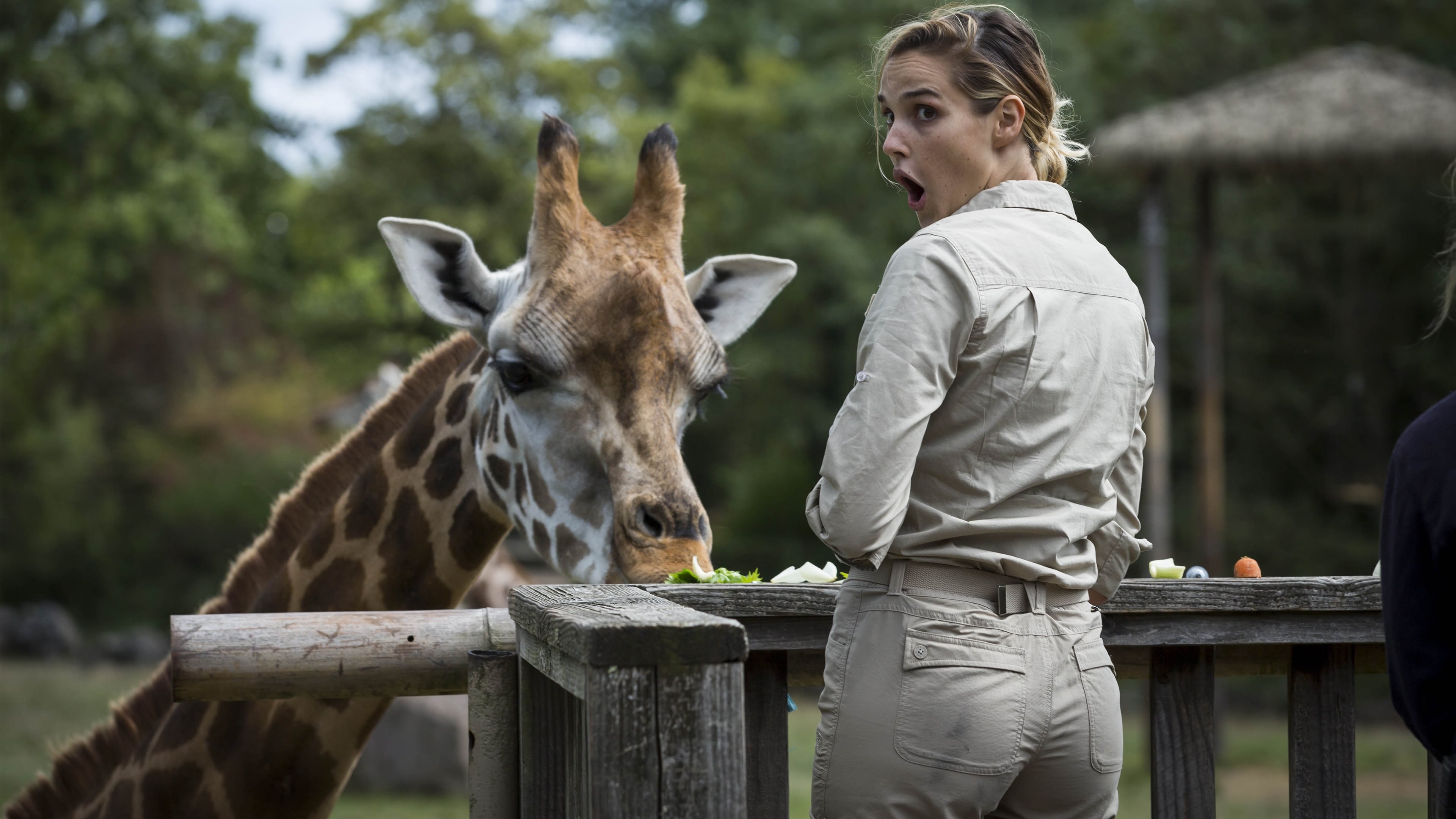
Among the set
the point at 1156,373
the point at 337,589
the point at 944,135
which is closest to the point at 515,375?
the point at 337,589

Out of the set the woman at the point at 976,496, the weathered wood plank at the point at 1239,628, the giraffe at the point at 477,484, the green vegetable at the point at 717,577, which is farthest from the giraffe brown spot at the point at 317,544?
the weathered wood plank at the point at 1239,628

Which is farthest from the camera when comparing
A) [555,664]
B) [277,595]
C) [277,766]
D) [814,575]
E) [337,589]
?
[277,595]

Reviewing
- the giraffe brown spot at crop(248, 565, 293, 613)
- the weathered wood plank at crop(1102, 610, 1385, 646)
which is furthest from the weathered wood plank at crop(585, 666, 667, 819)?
the giraffe brown spot at crop(248, 565, 293, 613)

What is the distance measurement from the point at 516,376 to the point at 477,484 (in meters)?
0.36

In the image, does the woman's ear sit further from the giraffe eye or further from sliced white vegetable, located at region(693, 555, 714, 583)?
the giraffe eye

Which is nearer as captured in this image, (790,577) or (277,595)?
(790,577)

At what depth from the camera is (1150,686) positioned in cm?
246

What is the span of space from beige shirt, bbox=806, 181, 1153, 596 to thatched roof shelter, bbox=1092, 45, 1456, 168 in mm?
9893

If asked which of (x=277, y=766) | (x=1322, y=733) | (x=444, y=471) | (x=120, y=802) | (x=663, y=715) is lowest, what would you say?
(x=120, y=802)

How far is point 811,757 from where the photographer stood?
12141 millimetres

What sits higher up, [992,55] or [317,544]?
[992,55]

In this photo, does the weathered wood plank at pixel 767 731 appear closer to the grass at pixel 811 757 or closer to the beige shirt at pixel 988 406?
the beige shirt at pixel 988 406

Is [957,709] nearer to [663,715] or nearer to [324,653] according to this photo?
[663,715]

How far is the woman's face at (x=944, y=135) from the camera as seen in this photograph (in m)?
2.19
